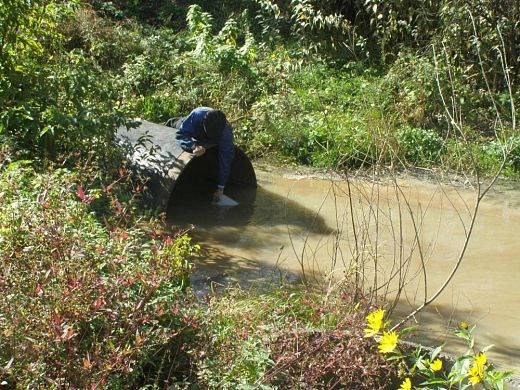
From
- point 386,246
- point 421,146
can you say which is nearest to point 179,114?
point 421,146

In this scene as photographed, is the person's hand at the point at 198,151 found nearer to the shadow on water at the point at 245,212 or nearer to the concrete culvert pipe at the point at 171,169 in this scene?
the concrete culvert pipe at the point at 171,169

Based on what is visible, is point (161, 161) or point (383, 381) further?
point (161, 161)

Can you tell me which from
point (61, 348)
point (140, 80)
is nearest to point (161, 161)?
point (140, 80)

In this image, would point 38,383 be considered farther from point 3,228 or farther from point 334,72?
point 334,72

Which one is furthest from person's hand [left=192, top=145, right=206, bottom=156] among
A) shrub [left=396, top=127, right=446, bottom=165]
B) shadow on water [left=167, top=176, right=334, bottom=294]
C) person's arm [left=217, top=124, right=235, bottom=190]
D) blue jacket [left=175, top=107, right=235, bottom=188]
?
shrub [left=396, top=127, right=446, bottom=165]

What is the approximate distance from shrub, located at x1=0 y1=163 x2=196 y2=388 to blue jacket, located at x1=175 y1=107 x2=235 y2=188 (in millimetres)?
4458

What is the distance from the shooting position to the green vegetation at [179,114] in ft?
12.8

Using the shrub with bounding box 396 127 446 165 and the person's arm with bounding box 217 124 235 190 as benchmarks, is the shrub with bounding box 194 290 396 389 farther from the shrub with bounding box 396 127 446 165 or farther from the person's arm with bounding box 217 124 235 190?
the shrub with bounding box 396 127 446 165

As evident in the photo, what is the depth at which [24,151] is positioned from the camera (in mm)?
6977

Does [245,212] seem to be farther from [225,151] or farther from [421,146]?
[421,146]

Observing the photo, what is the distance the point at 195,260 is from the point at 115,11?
878 centimetres

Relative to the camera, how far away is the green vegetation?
3.91 m

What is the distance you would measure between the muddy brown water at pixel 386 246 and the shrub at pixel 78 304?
145 centimetres

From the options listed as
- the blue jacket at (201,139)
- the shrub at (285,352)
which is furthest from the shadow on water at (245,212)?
the shrub at (285,352)
